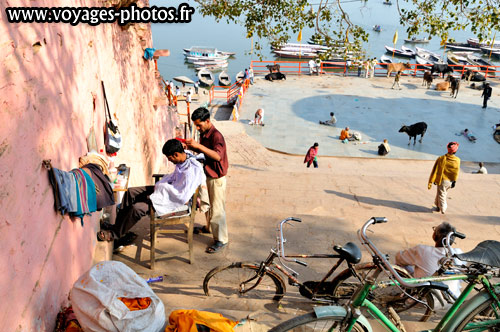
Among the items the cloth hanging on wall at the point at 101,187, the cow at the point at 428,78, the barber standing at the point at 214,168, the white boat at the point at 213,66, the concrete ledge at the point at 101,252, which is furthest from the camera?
the white boat at the point at 213,66

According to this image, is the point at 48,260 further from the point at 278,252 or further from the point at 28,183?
the point at 278,252

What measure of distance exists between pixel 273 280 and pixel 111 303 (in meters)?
1.68

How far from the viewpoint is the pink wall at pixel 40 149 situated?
2.39 meters

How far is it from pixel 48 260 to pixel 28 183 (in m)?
0.64

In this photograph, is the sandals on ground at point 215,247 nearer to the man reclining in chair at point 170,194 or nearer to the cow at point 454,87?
the man reclining in chair at point 170,194

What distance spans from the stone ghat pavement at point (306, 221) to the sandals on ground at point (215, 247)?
93 mm

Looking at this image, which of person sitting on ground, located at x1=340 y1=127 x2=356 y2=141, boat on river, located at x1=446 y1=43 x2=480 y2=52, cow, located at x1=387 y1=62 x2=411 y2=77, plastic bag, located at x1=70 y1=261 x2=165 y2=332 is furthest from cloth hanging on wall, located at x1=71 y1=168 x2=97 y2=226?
boat on river, located at x1=446 y1=43 x2=480 y2=52

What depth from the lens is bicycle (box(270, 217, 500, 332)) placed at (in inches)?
89.4

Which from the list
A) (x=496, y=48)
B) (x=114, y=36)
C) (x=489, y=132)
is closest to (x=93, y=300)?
(x=114, y=36)

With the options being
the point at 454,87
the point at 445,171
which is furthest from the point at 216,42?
the point at 445,171

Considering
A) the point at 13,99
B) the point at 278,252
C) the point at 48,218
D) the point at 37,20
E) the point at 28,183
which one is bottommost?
the point at 278,252

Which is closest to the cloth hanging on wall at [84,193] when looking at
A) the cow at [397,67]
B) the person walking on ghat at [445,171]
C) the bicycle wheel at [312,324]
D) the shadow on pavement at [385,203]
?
the bicycle wheel at [312,324]

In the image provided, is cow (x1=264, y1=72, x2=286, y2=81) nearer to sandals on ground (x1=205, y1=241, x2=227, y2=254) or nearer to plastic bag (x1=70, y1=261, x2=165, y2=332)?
sandals on ground (x1=205, y1=241, x2=227, y2=254)

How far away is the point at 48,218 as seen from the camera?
115 inches
